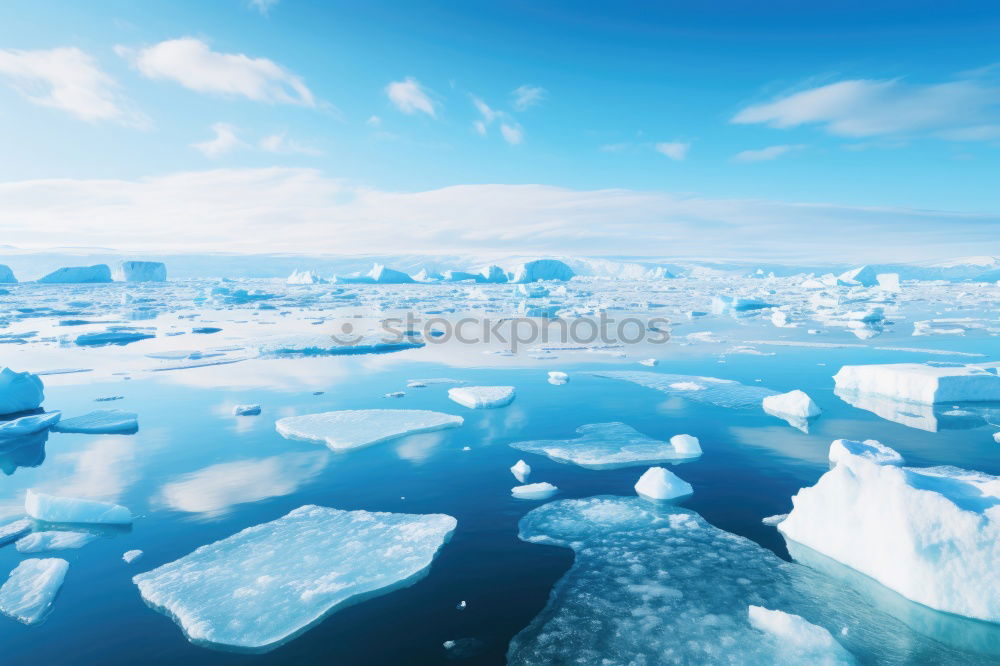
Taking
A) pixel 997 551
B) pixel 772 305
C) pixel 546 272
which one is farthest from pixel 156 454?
pixel 546 272

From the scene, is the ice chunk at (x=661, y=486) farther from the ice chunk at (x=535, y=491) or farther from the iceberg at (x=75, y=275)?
the iceberg at (x=75, y=275)

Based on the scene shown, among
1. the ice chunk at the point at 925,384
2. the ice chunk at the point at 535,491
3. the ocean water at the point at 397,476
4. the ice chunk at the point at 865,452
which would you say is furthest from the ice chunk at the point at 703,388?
the ice chunk at the point at 535,491

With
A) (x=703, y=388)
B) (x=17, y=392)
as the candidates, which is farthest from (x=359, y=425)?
Answer: (x=703, y=388)

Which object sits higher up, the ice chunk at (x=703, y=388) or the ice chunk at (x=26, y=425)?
the ice chunk at (x=703, y=388)

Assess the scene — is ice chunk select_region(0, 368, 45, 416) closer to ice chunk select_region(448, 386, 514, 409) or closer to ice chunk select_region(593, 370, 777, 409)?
ice chunk select_region(448, 386, 514, 409)

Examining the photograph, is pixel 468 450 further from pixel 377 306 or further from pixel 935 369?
pixel 377 306

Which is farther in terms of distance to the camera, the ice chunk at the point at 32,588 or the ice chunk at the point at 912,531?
the ice chunk at the point at 32,588

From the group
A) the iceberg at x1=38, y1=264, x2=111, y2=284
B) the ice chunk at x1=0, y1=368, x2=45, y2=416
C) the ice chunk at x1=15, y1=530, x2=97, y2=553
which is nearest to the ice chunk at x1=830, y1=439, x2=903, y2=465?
the ice chunk at x1=15, y1=530, x2=97, y2=553
